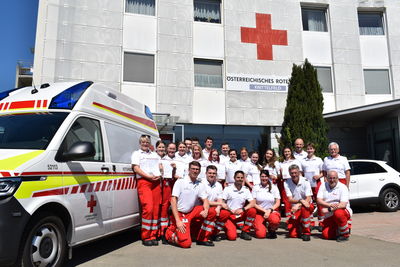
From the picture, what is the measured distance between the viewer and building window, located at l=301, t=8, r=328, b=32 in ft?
51.4

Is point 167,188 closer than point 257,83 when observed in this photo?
Yes

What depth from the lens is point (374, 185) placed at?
30.6ft

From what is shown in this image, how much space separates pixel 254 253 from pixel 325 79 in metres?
12.4

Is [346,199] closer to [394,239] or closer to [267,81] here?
[394,239]

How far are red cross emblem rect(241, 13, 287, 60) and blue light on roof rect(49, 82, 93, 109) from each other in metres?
11.2

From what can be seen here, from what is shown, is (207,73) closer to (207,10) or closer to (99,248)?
(207,10)

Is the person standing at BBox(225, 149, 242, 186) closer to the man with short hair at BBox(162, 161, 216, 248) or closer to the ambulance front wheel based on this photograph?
the man with short hair at BBox(162, 161, 216, 248)

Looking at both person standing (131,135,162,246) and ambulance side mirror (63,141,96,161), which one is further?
person standing (131,135,162,246)

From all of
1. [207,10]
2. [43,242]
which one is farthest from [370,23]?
[43,242]

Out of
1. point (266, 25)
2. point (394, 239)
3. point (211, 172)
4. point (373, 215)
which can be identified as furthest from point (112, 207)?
point (266, 25)

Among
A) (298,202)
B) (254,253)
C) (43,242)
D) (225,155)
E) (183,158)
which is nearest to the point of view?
(43,242)

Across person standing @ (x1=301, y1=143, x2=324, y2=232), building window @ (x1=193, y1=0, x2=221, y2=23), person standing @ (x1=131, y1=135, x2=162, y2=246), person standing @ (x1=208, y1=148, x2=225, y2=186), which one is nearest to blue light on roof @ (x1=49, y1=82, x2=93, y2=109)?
person standing @ (x1=131, y1=135, x2=162, y2=246)

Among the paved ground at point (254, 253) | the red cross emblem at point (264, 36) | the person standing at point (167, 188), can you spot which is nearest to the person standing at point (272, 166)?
the paved ground at point (254, 253)

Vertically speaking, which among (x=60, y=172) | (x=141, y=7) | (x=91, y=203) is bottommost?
(x=91, y=203)
